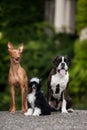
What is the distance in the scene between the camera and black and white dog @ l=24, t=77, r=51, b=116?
11.9 metres

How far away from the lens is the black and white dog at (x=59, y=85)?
1209cm

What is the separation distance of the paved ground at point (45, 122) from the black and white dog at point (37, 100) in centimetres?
15

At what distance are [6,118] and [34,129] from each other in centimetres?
115

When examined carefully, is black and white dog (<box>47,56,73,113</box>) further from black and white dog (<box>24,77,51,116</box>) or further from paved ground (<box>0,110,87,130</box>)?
black and white dog (<box>24,77,51,116</box>)

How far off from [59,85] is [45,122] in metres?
1.07

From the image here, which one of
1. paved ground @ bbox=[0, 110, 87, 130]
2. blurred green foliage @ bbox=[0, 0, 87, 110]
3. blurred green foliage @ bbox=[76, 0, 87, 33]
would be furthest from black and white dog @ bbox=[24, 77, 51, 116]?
blurred green foliage @ bbox=[76, 0, 87, 33]

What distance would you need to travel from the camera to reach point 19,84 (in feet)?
40.9

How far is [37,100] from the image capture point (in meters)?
11.9

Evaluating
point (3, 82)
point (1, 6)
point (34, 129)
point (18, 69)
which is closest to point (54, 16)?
point (3, 82)

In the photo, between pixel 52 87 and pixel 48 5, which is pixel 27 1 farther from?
pixel 52 87

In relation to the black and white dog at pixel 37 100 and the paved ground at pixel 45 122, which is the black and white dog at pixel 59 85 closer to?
the paved ground at pixel 45 122

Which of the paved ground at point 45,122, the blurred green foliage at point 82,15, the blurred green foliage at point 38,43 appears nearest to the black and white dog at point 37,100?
the paved ground at point 45,122

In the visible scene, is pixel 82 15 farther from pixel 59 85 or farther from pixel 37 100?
pixel 37 100

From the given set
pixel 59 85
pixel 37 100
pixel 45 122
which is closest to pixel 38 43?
pixel 59 85
